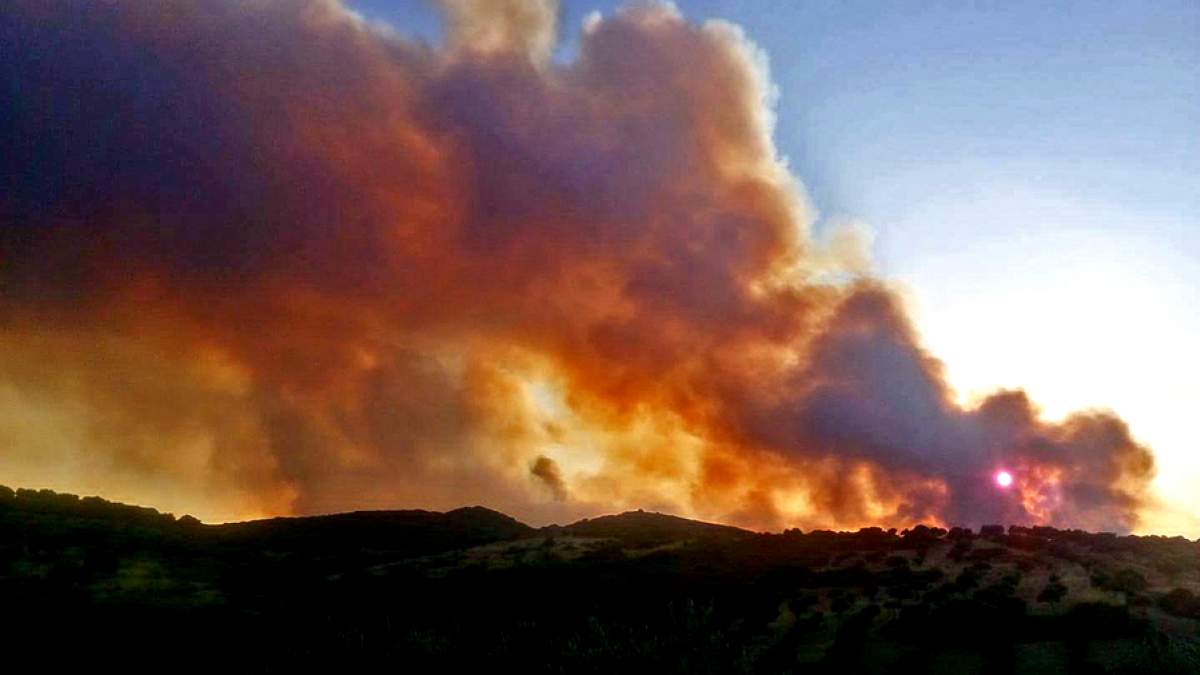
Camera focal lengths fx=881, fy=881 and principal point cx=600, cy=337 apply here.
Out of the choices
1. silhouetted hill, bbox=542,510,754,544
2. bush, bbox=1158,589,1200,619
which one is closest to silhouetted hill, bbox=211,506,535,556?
silhouetted hill, bbox=542,510,754,544

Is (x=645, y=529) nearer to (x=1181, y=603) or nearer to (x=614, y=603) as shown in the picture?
(x=614, y=603)

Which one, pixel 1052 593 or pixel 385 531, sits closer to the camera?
pixel 1052 593

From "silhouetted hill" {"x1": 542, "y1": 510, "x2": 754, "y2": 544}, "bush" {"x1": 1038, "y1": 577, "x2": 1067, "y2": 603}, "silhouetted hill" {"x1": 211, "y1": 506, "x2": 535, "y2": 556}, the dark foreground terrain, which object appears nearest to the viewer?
the dark foreground terrain

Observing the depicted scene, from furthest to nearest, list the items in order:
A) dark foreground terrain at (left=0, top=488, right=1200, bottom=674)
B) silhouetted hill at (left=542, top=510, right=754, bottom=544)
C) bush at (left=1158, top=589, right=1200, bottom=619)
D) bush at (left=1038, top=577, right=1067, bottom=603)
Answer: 1. silhouetted hill at (left=542, top=510, right=754, bottom=544)
2. bush at (left=1038, top=577, right=1067, bottom=603)
3. bush at (left=1158, top=589, right=1200, bottom=619)
4. dark foreground terrain at (left=0, top=488, right=1200, bottom=674)

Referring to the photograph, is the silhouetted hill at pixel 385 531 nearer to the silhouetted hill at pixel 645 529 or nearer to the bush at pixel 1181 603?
the silhouetted hill at pixel 645 529

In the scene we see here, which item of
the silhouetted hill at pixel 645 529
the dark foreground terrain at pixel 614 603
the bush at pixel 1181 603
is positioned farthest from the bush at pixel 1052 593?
the silhouetted hill at pixel 645 529

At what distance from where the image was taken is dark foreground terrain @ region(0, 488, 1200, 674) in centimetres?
3703

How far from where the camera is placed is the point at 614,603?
190 feet

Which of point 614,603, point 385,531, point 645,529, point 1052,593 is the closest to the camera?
point 1052,593

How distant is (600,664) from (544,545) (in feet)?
Result: 203

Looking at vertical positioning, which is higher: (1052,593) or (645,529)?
(645,529)

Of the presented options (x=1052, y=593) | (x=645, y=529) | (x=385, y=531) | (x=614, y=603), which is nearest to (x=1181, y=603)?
(x=1052, y=593)

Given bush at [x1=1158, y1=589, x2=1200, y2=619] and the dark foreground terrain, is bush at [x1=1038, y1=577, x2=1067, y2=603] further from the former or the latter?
bush at [x1=1158, y1=589, x2=1200, y2=619]

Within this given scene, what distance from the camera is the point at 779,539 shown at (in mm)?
86062
